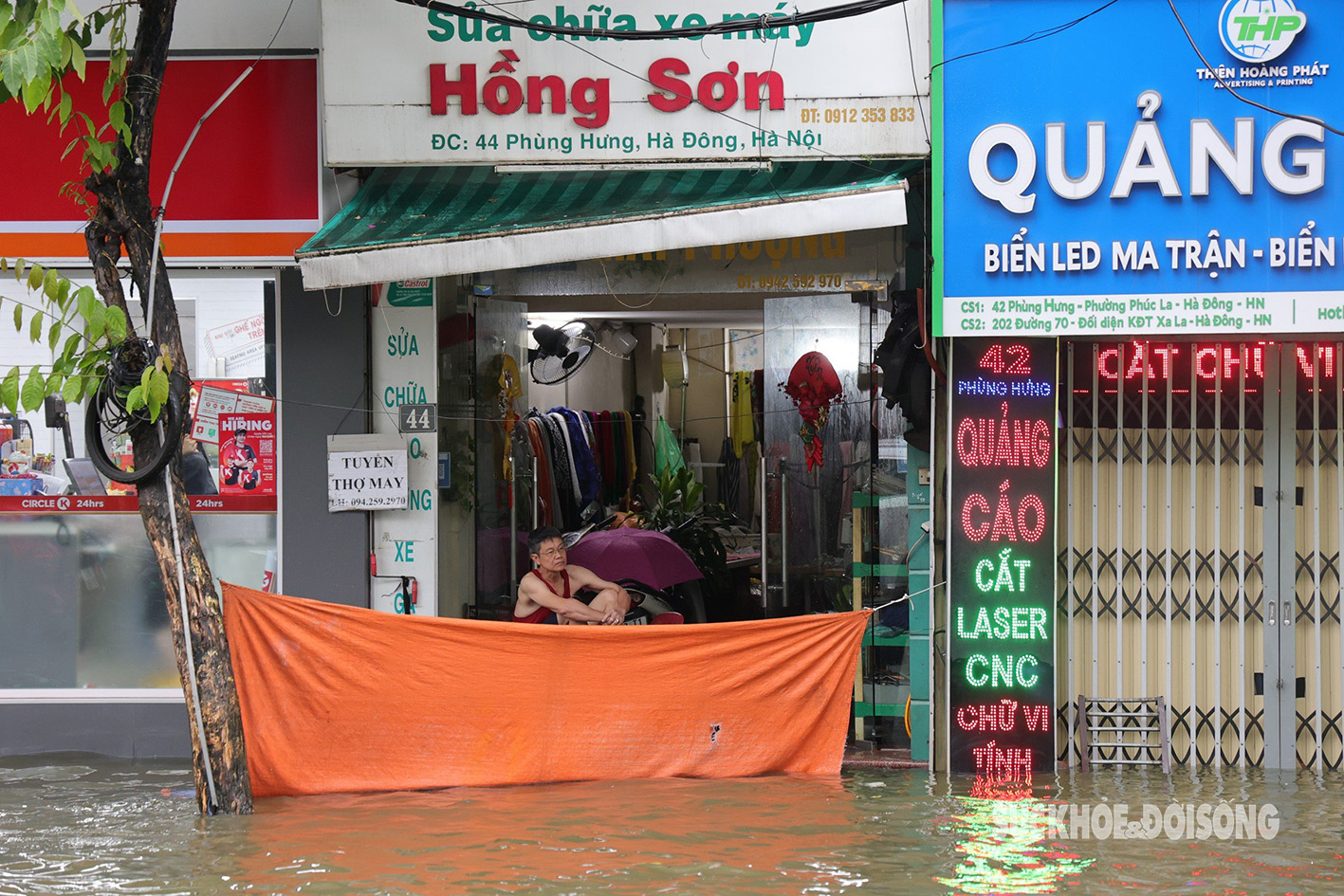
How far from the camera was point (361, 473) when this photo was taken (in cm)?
753

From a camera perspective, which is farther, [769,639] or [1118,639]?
[1118,639]

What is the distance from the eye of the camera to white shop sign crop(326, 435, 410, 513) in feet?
24.6

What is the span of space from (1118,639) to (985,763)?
110 cm

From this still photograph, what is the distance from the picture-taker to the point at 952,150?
6.64 m

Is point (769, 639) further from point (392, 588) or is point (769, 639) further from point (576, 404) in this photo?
point (576, 404)

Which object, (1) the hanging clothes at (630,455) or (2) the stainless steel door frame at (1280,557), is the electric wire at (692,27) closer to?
(2) the stainless steel door frame at (1280,557)

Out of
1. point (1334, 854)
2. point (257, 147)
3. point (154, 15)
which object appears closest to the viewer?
point (1334, 854)

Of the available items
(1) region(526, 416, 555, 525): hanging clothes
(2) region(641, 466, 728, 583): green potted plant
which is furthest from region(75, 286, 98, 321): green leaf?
(2) region(641, 466, 728, 583): green potted plant

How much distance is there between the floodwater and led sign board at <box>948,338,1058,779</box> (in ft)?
1.08

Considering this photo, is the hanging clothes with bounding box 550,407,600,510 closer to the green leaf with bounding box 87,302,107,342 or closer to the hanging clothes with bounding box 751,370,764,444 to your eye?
the hanging clothes with bounding box 751,370,764,444

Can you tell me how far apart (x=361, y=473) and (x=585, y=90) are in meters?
2.68

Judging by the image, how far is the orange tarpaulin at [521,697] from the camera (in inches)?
244

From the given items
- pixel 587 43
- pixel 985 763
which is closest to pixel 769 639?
pixel 985 763

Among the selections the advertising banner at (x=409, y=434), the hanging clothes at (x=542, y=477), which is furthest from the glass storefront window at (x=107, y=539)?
the hanging clothes at (x=542, y=477)
